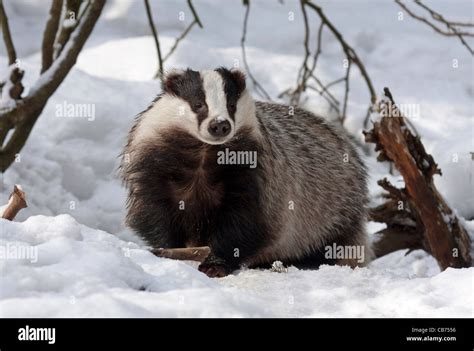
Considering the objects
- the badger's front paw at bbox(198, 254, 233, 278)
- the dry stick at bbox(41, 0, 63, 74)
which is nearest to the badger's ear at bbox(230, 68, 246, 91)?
the badger's front paw at bbox(198, 254, 233, 278)

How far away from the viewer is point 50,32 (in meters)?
5.45

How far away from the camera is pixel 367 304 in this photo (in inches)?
114

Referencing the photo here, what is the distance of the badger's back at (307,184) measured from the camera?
14.1 feet

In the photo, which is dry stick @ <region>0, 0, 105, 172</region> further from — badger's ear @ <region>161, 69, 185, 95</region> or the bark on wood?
the bark on wood

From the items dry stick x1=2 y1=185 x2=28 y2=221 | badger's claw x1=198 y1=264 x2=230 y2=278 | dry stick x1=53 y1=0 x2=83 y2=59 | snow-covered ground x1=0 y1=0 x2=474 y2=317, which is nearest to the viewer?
snow-covered ground x1=0 y1=0 x2=474 y2=317

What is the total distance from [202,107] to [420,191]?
4.75ft

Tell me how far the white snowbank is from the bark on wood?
153 cm

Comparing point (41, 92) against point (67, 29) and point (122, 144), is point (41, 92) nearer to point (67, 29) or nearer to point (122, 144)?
point (67, 29)

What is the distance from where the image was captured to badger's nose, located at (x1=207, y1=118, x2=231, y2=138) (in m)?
3.77

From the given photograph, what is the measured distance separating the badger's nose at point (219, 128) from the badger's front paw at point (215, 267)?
0.58 meters

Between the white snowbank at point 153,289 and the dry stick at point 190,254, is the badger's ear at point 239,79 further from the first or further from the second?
the white snowbank at point 153,289
